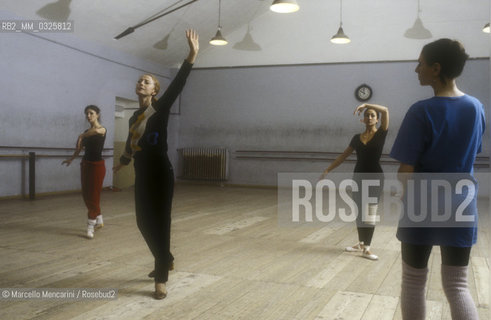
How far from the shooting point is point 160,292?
290 cm

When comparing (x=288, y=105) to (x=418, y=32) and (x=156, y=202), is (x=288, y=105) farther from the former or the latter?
(x=156, y=202)

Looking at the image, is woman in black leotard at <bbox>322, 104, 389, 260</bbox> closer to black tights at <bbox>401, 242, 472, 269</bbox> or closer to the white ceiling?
black tights at <bbox>401, 242, 472, 269</bbox>

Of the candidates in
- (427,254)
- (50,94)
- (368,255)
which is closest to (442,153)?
(427,254)

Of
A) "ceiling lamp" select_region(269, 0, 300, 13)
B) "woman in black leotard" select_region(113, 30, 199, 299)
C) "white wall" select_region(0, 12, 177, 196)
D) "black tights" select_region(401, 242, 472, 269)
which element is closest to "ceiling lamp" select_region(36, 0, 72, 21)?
"white wall" select_region(0, 12, 177, 196)

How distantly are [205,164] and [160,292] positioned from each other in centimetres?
923

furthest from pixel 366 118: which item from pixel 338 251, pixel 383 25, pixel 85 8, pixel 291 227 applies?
pixel 383 25

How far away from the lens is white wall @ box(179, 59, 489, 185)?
10.7 meters

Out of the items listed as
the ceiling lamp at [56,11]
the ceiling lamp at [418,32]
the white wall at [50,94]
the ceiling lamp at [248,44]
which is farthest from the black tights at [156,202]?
the ceiling lamp at [248,44]

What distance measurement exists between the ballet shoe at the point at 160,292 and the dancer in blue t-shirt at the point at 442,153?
5.46 ft

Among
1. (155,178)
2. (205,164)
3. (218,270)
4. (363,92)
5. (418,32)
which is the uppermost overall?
(418,32)

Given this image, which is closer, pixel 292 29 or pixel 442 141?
pixel 442 141

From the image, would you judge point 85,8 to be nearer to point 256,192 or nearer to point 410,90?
point 256,192

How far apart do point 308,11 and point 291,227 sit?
7.01 m

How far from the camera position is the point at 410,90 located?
10570 millimetres
